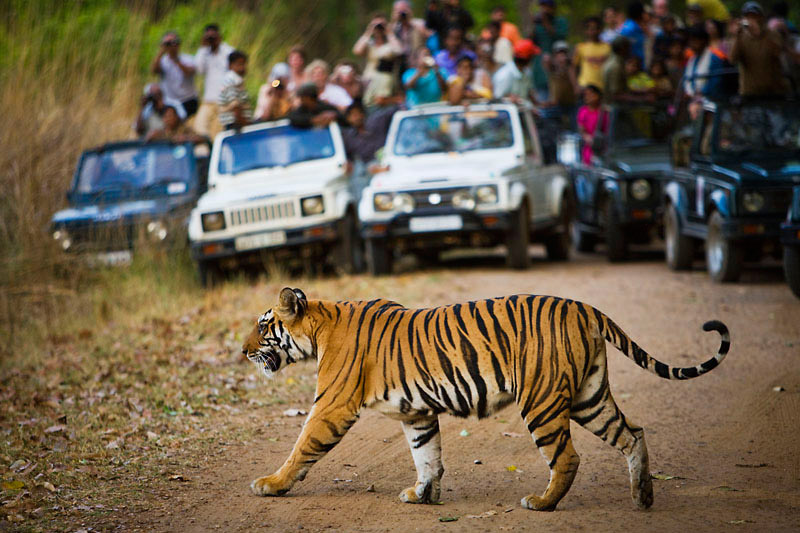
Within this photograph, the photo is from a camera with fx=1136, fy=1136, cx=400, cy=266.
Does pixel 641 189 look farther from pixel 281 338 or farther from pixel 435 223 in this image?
pixel 281 338

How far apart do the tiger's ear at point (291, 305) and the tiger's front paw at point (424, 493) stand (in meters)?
0.98

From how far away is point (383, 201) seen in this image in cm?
1283

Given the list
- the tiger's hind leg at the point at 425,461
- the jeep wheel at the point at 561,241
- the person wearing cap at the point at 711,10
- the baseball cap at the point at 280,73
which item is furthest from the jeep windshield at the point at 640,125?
the tiger's hind leg at the point at 425,461

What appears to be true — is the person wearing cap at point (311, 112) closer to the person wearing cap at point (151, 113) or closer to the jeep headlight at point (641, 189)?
the person wearing cap at point (151, 113)

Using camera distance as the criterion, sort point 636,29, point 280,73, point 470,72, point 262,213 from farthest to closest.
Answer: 1. point 636,29
2. point 280,73
3. point 470,72
4. point 262,213

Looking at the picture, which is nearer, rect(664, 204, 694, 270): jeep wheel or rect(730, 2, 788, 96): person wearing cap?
rect(730, 2, 788, 96): person wearing cap

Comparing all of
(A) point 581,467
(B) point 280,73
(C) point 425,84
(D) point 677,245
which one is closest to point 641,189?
(D) point 677,245

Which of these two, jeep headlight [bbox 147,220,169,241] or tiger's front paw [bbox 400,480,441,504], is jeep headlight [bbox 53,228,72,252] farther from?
tiger's front paw [bbox 400,480,441,504]

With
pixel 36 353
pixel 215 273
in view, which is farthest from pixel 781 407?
pixel 215 273

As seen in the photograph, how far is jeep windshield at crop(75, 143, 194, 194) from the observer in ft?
44.7

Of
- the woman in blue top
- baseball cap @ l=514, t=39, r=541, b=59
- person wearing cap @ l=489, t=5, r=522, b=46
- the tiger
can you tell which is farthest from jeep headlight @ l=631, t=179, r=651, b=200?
the tiger

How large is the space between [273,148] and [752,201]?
566 cm

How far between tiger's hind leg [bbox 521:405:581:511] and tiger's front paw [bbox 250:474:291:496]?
128 centimetres

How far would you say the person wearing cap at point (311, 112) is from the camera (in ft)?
45.3
